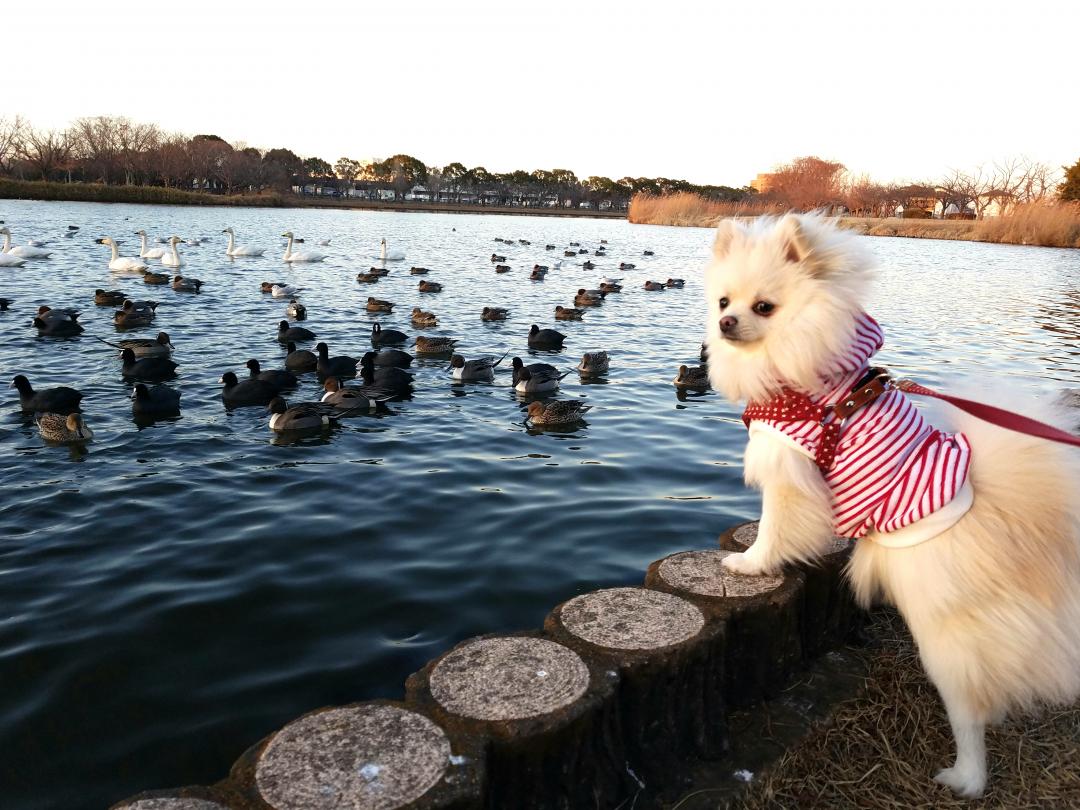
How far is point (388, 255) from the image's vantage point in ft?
102

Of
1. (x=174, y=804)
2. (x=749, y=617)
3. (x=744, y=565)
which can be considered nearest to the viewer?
(x=174, y=804)

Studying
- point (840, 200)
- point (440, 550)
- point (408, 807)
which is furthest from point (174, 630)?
point (840, 200)

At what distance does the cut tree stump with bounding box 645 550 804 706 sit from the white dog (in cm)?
26

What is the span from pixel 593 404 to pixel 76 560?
24.1 feet

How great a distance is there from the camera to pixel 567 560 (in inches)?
242

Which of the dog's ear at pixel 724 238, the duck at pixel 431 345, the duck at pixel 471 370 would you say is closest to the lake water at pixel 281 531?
the duck at pixel 471 370

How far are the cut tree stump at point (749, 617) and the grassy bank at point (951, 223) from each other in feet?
159

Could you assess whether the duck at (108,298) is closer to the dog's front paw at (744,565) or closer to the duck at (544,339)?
the duck at (544,339)

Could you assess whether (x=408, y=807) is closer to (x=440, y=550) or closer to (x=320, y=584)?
(x=320, y=584)

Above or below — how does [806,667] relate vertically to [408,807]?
below

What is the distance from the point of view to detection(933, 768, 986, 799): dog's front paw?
3223mm

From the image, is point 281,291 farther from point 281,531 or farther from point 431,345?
point 281,531

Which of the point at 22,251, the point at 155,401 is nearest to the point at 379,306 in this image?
the point at 155,401

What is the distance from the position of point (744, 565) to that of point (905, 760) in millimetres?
1155
